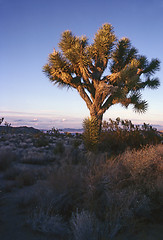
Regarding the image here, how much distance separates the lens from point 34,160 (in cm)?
805

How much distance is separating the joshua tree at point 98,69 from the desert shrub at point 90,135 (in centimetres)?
278

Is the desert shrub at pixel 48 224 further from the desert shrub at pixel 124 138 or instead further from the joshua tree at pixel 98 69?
the joshua tree at pixel 98 69

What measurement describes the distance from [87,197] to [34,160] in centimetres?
498

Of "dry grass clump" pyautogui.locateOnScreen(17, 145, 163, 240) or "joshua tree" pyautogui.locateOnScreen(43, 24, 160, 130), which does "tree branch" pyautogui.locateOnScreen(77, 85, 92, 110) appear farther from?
"dry grass clump" pyautogui.locateOnScreen(17, 145, 163, 240)

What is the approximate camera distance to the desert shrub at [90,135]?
956cm

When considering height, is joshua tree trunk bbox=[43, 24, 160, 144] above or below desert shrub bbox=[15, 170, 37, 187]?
above

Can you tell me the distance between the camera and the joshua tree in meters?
13.0

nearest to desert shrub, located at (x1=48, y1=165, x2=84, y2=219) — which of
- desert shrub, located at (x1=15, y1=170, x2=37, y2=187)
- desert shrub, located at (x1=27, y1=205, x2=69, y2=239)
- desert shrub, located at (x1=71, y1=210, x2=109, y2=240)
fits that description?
desert shrub, located at (x1=27, y1=205, x2=69, y2=239)

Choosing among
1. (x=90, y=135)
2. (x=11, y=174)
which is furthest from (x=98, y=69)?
(x=11, y=174)

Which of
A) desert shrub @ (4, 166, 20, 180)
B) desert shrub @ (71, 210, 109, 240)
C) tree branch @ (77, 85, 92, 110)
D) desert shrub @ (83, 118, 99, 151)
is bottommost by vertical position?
desert shrub @ (4, 166, 20, 180)

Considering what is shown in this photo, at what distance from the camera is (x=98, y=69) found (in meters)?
13.9

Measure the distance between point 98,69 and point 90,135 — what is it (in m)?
6.21

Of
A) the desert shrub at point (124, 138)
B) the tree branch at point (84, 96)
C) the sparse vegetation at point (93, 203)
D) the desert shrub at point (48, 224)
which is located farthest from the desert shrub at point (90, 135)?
the desert shrub at point (48, 224)

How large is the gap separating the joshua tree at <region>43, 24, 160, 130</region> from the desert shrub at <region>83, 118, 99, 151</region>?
9.13 ft
